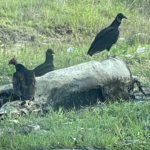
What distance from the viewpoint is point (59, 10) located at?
35.9ft

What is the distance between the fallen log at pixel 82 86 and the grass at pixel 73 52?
10.7 inches

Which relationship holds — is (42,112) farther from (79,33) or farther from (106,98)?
(79,33)

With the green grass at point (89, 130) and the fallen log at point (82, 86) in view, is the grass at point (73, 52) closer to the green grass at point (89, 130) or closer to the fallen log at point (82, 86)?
the green grass at point (89, 130)

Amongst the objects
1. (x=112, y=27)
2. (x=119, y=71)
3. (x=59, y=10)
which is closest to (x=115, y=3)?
(x=59, y=10)

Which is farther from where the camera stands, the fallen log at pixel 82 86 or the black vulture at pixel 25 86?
the fallen log at pixel 82 86

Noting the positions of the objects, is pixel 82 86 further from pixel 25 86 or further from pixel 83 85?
pixel 25 86

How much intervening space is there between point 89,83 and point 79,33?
488 centimetres

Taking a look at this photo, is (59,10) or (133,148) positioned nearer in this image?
(133,148)

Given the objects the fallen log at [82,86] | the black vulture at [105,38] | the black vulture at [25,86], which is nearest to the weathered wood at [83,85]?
the fallen log at [82,86]

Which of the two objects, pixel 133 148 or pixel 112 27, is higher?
pixel 112 27

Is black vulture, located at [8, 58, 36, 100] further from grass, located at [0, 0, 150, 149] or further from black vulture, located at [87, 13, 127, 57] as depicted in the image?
black vulture, located at [87, 13, 127, 57]

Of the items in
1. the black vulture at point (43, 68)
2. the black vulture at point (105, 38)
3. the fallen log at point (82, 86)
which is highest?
the black vulture at point (105, 38)

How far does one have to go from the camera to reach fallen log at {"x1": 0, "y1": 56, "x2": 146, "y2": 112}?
5246mm

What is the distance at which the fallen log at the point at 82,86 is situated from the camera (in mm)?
5246
